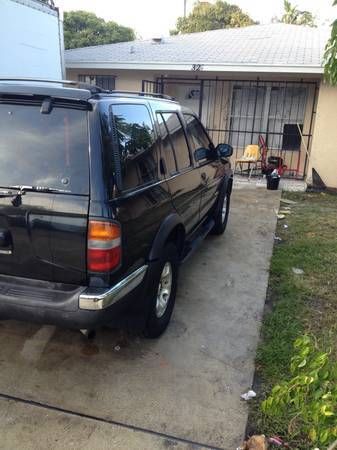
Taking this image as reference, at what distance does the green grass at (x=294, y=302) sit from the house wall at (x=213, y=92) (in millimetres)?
4535

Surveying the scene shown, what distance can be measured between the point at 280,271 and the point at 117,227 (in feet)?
10.4

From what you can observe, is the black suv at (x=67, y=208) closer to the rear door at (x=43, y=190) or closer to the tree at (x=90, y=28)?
the rear door at (x=43, y=190)

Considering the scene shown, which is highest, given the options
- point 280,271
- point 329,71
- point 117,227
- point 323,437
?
point 329,71

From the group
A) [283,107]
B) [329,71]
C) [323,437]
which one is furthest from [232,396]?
[283,107]

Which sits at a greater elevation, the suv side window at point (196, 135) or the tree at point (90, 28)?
the tree at point (90, 28)

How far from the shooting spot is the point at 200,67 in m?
10.4

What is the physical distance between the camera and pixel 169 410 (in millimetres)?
2830

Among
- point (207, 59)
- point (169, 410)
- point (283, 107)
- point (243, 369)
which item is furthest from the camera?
point (283, 107)

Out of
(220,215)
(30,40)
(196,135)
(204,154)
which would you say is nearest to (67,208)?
(196,135)


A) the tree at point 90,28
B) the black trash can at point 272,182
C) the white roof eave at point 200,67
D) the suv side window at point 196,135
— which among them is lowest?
the black trash can at point 272,182

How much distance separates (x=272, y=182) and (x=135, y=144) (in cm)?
752

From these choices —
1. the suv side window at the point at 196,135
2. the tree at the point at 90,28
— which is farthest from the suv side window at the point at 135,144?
the tree at the point at 90,28

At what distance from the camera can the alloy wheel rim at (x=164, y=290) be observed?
3.58 metres

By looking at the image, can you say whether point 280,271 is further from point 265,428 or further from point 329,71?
point 265,428
